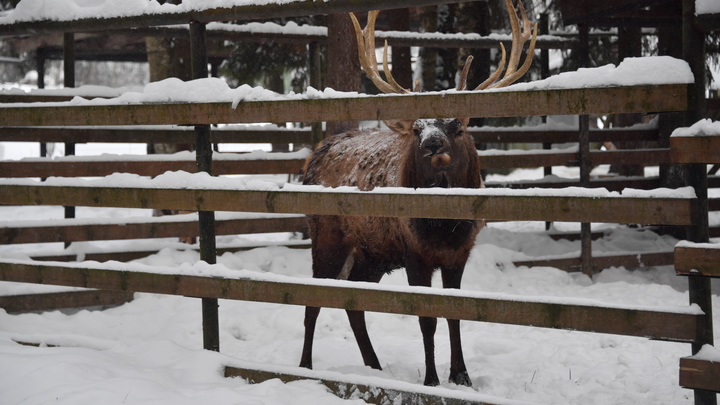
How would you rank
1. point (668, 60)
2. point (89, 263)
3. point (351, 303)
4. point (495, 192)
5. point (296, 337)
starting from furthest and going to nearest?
point (296, 337)
point (89, 263)
point (351, 303)
point (495, 192)
point (668, 60)

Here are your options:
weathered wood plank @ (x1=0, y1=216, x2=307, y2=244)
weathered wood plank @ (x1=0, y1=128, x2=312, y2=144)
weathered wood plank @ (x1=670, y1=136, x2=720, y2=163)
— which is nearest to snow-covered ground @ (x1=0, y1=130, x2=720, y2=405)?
weathered wood plank @ (x1=0, y1=216, x2=307, y2=244)

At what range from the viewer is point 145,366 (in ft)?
12.7

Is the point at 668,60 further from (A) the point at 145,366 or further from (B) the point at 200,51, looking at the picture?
(A) the point at 145,366

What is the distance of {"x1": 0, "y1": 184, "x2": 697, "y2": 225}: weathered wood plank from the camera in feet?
9.77

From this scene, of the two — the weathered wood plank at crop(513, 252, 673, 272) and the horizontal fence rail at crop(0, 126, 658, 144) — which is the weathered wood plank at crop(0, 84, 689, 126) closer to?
the horizontal fence rail at crop(0, 126, 658, 144)

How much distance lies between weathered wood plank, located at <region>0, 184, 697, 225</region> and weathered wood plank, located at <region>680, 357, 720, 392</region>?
2.01 feet

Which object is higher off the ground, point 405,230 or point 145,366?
point 405,230

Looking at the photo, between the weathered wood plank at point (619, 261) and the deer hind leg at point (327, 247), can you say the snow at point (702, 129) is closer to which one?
the deer hind leg at point (327, 247)

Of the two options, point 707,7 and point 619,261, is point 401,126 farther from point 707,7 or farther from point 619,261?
point 619,261

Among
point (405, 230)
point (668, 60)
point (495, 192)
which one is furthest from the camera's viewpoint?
point (405, 230)

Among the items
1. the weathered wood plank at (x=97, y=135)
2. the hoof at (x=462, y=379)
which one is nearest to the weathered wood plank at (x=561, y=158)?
the weathered wood plank at (x=97, y=135)

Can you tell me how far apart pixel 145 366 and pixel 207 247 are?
78cm

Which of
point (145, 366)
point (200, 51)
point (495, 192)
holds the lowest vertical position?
point (145, 366)

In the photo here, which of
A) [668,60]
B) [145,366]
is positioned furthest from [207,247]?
[668,60]
